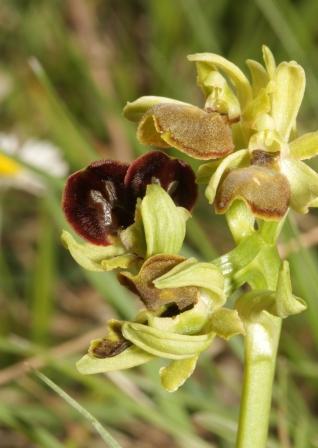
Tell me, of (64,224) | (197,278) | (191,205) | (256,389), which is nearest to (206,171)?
(191,205)

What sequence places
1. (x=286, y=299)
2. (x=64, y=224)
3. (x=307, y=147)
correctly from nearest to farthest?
(x=286, y=299), (x=307, y=147), (x=64, y=224)

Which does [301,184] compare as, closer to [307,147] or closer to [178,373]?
[307,147]

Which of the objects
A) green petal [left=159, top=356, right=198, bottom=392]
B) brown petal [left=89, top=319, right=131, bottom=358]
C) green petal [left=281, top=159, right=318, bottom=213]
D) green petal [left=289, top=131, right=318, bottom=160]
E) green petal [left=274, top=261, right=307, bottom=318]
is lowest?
green petal [left=159, top=356, right=198, bottom=392]

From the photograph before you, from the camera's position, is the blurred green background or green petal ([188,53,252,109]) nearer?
green petal ([188,53,252,109])

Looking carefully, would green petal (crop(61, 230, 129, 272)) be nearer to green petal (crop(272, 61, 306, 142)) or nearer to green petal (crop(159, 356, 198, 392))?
green petal (crop(159, 356, 198, 392))

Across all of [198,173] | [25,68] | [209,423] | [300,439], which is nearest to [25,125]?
[25,68]

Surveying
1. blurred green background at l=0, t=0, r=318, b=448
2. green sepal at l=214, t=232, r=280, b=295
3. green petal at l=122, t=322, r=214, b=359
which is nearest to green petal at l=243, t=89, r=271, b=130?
green sepal at l=214, t=232, r=280, b=295

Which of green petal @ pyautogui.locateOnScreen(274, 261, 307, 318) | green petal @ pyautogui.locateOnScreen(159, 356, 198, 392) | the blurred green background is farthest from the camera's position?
the blurred green background

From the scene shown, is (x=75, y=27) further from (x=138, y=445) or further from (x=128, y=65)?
(x=138, y=445)
